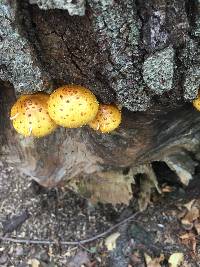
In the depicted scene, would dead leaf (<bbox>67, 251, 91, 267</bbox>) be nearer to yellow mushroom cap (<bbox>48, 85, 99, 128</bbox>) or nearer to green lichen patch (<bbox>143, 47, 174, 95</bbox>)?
yellow mushroom cap (<bbox>48, 85, 99, 128</bbox>)

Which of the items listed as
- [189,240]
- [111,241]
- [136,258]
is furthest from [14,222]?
[189,240]

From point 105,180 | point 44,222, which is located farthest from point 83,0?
point 44,222

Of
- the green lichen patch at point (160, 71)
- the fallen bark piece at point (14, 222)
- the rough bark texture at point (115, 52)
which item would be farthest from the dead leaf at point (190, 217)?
the green lichen patch at point (160, 71)

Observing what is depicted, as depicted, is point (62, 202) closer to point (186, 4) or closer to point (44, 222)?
point (44, 222)

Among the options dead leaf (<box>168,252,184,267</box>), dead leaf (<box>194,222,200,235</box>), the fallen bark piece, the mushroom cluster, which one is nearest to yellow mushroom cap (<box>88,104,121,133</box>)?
the mushroom cluster

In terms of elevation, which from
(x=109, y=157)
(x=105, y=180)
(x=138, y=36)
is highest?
(x=138, y=36)

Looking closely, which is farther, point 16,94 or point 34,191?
point 34,191
